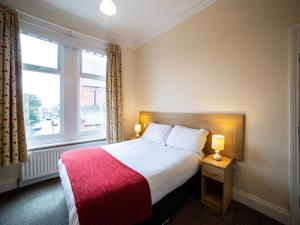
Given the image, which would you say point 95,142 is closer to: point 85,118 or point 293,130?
point 85,118

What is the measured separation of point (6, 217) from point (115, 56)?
9.95 feet

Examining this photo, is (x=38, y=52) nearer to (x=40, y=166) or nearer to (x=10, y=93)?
(x=10, y=93)

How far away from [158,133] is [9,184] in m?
2.44

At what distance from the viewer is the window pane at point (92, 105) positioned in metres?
2.96

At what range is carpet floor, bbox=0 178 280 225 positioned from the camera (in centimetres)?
155

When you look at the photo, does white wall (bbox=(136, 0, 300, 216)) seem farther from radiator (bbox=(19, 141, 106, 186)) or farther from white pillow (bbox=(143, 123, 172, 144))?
radiator (bbox=(19, 141, 106, 186))

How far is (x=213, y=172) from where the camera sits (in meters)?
1.69

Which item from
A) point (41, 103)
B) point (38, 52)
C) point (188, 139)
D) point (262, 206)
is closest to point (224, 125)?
point (188, 139)

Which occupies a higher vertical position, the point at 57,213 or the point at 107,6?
the point at 107,6

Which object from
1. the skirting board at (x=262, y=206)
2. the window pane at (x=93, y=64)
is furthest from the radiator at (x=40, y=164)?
the skirting board at (x=262, y=206)

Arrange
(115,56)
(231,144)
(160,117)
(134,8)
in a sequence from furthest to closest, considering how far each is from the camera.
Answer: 1. (115,56)
2. (160,117)
3. (134,8)
4. (231,144)

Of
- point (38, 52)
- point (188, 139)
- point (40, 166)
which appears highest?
point (38, 52)

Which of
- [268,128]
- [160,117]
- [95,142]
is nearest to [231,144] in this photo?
[268,128]

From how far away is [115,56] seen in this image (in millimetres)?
3150
